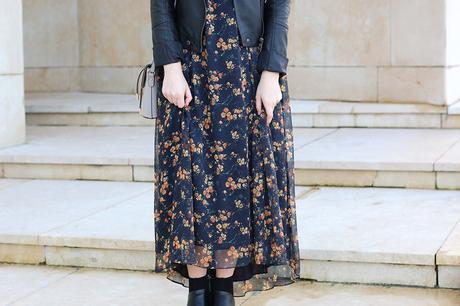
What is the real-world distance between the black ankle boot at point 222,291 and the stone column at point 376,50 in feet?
14.5

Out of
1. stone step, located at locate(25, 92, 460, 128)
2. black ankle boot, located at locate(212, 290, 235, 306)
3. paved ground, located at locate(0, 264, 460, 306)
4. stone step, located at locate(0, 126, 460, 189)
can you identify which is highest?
stone step, located at locate(25, 92, 460, 128)

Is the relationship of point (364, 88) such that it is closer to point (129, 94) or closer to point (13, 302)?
point (129, 94)

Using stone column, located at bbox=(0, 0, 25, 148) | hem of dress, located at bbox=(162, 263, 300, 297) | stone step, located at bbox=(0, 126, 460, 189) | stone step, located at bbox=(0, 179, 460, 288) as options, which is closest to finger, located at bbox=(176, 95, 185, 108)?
hem of dress, located at bbox=(162, 263, 300, 297)

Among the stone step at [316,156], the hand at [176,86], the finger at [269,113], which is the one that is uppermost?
the hand at [176,86]

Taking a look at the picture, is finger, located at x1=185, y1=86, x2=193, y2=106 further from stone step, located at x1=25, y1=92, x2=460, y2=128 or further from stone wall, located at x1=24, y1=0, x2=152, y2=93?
stone wall, located at x1=24, y1=0, x2=152, y2=93

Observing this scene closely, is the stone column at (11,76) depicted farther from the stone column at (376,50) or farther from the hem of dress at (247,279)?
the hem of dress at (247,279)

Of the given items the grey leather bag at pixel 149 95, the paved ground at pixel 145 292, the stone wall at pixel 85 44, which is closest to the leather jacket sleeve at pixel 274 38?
the grey leather bag at pixel 149 95

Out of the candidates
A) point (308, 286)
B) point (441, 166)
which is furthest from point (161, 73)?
point (441, 166)

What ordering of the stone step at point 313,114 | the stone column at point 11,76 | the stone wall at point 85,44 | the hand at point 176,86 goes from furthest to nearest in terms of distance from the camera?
the stone wall at point 85,44 → the stone step at point 313,114 → the stone column at point 11,76 → the hand at point 176,86

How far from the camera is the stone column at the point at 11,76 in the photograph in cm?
727

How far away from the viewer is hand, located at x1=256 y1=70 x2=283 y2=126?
11.8ft

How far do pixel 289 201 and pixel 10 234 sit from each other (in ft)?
6.42

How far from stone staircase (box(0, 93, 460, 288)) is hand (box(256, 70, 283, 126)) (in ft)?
3.72

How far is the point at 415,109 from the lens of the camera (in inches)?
303
